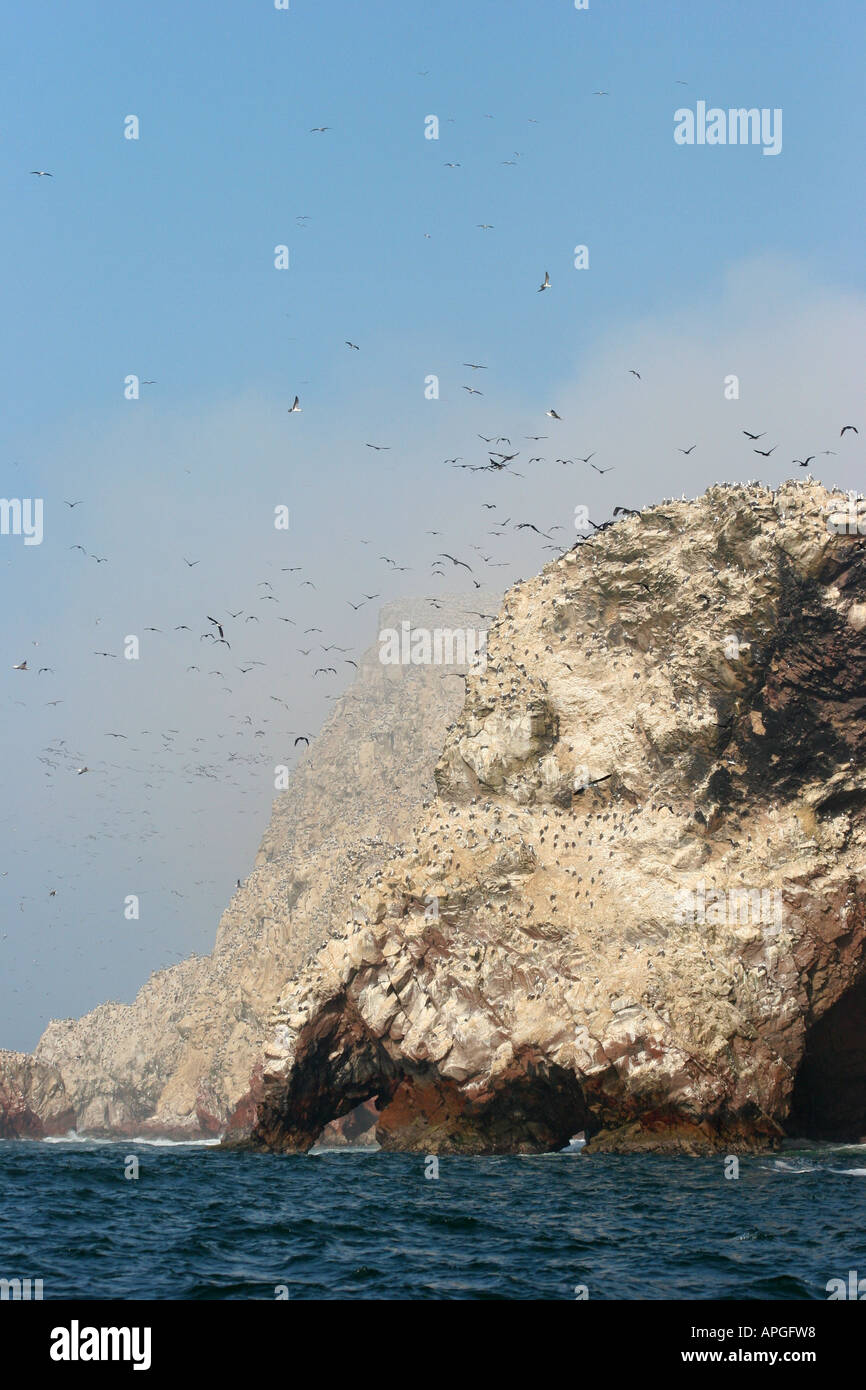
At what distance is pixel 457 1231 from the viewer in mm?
22938

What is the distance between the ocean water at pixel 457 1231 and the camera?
17.4m

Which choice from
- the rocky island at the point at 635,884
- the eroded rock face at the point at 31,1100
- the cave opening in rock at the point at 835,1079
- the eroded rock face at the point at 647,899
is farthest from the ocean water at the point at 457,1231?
the eroded rock face at the point at 31,1100

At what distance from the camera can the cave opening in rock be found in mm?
40812

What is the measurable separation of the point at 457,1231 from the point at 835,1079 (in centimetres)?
2450

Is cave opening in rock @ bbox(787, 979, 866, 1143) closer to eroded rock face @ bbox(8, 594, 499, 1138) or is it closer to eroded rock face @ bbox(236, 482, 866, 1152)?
eroded rock face @ bbox(236, 482, 866, 1152)

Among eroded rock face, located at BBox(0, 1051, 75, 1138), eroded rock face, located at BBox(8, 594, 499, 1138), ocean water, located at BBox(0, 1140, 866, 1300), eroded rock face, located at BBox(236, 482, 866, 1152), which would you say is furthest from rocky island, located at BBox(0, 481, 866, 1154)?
eroded rock face, located at BBox(0, 1051, 75, 1138)

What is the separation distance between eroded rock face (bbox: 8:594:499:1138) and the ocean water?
4222 centimetres

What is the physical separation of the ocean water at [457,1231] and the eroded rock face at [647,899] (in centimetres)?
451

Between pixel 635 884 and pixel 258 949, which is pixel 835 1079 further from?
pixel 258 949

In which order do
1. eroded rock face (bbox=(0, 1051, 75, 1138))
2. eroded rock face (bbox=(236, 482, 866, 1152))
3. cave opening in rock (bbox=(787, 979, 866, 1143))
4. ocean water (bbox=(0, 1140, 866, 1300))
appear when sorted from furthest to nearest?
eroded rock face (bbox=(0, 1051, 75, 1138)) < cave opening in rock (bbox=(787, 979, 866, 1143)) < eroded rock face (bbox=(236, 482, 866, 1152)) < ocean water (bbox=(0, 1140, 866, 1300))

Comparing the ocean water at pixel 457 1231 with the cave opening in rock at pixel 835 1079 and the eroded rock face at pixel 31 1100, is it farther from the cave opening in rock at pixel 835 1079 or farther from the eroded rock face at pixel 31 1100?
the eroded rock face at pixel 31 1100

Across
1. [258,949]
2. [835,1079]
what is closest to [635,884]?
[835,1079]

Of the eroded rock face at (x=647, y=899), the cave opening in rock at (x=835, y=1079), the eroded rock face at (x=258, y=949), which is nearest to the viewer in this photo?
the eroded rock face at (x=647, y=899)

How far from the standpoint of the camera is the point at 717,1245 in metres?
20.2
